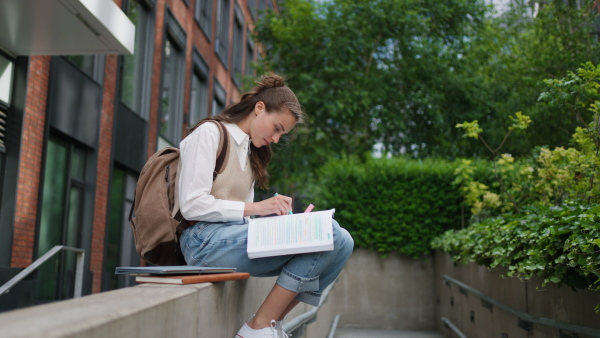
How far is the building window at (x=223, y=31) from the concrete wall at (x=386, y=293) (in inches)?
440

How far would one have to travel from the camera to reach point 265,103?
356 cm

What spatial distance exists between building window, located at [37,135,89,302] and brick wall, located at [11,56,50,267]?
31cm

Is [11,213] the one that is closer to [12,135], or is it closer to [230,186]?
[12,135]

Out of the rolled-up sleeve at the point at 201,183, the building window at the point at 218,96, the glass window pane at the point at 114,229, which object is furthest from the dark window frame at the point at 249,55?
the rolled-up sleeve at the point at 201,183

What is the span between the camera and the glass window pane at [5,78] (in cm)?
908

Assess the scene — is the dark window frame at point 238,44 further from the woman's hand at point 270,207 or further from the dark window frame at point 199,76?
the woman's hand at point 270,207

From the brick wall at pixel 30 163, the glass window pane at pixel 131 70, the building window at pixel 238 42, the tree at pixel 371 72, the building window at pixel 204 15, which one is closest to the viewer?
the brick wall at pixel 30 163

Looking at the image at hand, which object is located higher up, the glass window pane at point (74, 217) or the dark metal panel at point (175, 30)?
the dark metal panel at point (175, 30)

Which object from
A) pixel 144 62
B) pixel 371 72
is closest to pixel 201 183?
pixel 144 62

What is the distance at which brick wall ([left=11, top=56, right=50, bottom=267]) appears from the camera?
9344 millimetres

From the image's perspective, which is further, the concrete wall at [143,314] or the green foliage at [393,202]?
the green foliage at [393,202]

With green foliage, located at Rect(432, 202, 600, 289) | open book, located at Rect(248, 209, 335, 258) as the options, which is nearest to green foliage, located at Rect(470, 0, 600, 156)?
green foliage, located at Rect(432, 202, 600, 289)

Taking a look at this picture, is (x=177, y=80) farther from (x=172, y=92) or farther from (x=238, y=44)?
(x=238, y=44)

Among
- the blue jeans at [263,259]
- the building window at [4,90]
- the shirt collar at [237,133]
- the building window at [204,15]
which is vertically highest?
the building window at [204,15]
